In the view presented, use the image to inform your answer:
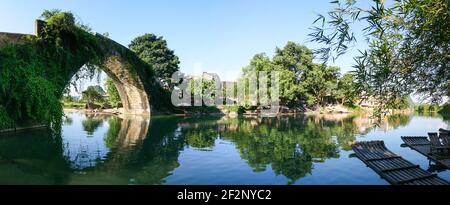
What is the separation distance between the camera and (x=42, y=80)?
18938 millimetres

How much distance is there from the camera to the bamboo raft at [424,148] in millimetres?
11531

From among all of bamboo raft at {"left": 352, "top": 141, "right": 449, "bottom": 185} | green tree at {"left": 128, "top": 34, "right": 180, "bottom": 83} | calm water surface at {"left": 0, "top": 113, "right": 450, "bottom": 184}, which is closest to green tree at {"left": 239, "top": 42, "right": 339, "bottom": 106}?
green tree at {"left": 128, "top": 34, "right": 180, "bottom": 83}

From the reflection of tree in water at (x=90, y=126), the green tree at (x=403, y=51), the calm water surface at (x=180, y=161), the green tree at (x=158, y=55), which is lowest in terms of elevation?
the calm water surface at (x=180, y=161)

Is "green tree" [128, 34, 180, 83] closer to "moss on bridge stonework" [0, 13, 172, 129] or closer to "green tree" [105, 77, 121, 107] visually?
"green tree" [105, 77, 121, 107]

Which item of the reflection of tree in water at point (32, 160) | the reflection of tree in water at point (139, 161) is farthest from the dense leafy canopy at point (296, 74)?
the reflection of tree in water at point (32, 160)

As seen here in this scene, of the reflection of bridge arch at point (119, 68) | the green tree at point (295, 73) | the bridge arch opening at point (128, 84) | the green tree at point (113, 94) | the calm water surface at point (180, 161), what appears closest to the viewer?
the calm water surface at point (180, 161)

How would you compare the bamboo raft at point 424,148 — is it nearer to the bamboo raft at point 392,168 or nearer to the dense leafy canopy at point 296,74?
the bamboo raft at point 392,168

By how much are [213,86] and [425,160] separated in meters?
36.7

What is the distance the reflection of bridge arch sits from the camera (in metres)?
22.0

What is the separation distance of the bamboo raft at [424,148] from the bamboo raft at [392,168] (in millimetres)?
1317

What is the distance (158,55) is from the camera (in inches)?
2197

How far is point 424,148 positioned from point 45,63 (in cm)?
2104
